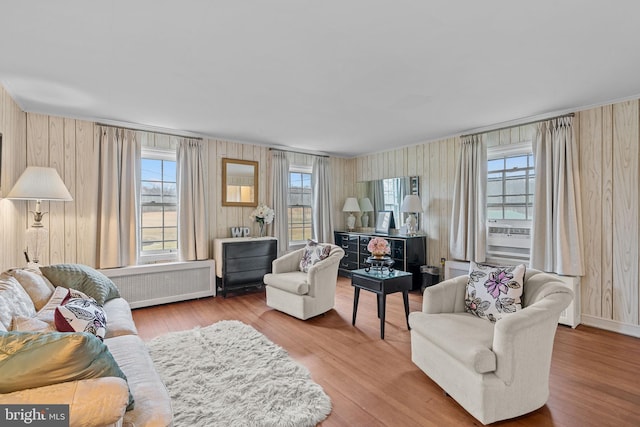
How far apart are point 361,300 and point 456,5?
3721 mm

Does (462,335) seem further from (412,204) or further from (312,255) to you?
(412,204)

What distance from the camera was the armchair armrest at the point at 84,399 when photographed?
113cm

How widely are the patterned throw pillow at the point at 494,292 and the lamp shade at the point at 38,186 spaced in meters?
4.04

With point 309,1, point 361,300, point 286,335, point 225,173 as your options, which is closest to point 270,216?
point 225,173

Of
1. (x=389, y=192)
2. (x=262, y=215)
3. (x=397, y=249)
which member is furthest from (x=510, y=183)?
(x=262, y=215)

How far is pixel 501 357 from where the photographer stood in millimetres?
1899

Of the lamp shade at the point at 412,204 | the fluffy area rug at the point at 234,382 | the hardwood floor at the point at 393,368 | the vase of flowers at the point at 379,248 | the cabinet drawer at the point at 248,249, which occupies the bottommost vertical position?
the hardwood floor at the point at 393,368

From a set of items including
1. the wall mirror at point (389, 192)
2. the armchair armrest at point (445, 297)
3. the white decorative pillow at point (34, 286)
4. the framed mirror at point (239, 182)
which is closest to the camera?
the white decorative pillow at point (34, 286)

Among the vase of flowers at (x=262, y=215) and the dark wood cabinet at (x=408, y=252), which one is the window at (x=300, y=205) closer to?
the vase of flowers at (x=262, y=215)

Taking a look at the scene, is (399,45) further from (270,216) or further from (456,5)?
(270,216)

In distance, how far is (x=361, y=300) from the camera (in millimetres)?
4613

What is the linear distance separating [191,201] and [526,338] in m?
4.32

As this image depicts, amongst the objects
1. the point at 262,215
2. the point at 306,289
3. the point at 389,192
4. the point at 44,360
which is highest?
the point at 389,192

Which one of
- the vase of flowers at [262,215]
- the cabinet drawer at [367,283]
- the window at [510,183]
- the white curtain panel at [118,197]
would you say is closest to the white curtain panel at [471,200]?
the window at [510,183]
